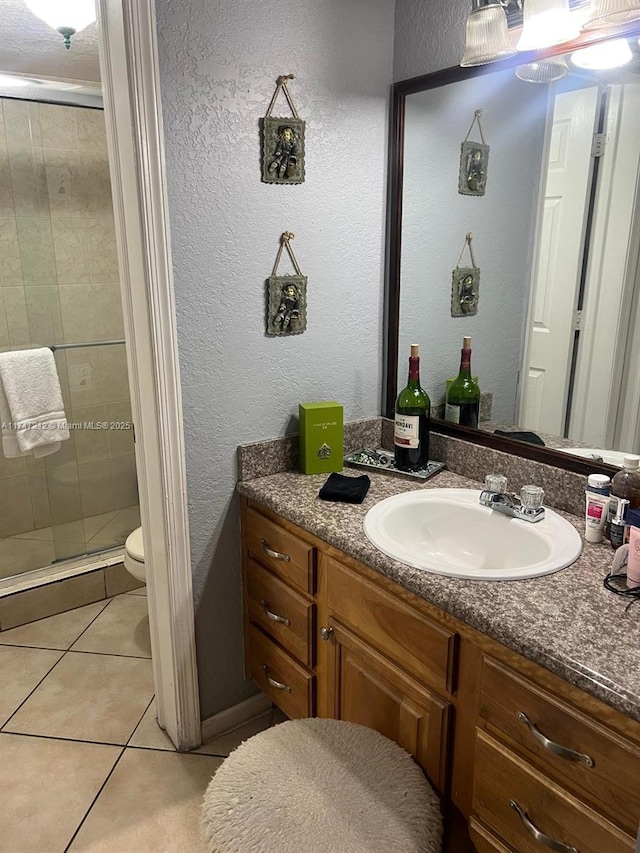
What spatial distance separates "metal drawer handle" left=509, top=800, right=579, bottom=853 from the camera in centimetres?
104

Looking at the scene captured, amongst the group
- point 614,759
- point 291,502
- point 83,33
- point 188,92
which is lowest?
point 614,759

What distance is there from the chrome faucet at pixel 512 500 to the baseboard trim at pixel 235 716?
1.01m

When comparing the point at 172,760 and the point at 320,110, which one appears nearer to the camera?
the point at 320,110

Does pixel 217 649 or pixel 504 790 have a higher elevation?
pixel 504 790

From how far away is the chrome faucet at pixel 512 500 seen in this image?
1.48 m

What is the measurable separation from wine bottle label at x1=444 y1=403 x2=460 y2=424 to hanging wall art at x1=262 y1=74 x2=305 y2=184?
0.75 meters

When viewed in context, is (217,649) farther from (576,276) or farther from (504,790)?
(576,276)

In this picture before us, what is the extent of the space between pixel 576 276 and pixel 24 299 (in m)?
2.38

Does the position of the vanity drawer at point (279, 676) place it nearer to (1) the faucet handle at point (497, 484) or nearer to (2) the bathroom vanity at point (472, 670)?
(2) the bathroom vanity at point (472, 670)

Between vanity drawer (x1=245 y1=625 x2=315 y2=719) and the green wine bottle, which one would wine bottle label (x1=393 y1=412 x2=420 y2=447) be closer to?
the green wine bottle

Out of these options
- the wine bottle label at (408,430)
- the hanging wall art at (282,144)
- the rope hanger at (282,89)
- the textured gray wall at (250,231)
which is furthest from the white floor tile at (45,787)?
the rope hanger at (282,89)

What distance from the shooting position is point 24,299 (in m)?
2.90

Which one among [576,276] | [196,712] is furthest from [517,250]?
[196,712]

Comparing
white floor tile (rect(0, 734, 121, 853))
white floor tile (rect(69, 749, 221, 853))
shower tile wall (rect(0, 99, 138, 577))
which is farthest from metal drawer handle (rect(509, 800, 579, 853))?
shower tile wall (rect(0, 99, 138, 577))
